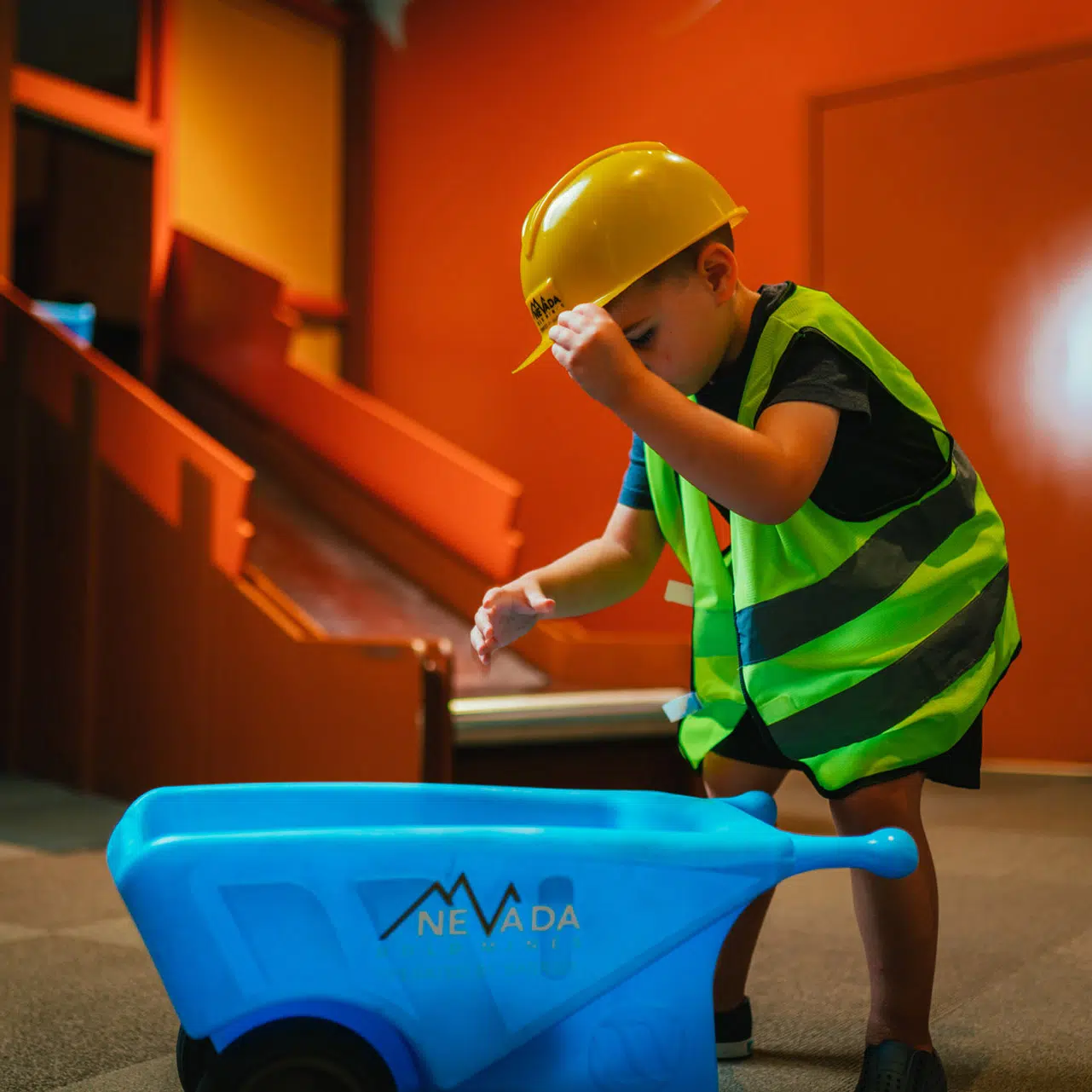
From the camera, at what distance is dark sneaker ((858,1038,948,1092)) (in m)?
0.95

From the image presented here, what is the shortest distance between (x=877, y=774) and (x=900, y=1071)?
0.75 feet

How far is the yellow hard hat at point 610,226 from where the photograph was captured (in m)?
0.93

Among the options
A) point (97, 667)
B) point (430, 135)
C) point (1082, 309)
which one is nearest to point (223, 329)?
point (430, 135)

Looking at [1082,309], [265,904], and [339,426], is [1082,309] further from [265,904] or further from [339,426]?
[265,904]

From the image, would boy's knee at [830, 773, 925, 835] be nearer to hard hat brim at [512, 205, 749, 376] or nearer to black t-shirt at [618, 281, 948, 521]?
black t-shirt at [618, 281, 948, 521]

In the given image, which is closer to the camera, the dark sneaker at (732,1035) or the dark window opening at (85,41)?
the dark sneaker at (732,1035)

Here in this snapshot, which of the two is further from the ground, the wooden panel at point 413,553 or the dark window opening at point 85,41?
the dark window opening at point 85,41

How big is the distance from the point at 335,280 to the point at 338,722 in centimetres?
257

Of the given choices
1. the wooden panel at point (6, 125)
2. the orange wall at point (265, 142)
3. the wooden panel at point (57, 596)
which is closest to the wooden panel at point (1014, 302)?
the orange wall at point (265, 142)

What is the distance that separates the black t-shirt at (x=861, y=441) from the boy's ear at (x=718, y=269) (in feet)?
0.11

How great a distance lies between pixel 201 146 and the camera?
12.9ft

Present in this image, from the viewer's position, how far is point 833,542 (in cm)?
100

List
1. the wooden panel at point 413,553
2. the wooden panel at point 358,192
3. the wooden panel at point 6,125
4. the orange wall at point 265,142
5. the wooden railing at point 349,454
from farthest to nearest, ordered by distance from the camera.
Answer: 1. the wooden panel at point 358,192
2. the orange wall at point 265,142
3. the wooden panel at point 6,125
4. the wooden railing at point 349,454
5. the wooden panel at point 413,553

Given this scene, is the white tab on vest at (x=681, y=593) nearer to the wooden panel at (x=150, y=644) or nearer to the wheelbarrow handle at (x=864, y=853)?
the wheelbarrow handle at (x=864, y=853)
